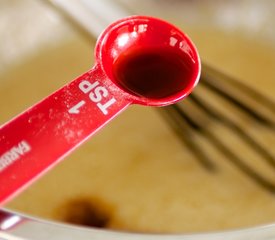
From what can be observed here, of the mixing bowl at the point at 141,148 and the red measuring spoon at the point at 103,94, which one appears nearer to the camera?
the red measuring spoon at the point at 103,94

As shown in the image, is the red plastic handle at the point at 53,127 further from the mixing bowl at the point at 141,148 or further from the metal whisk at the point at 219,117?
the metal whisk at the point at 219,117

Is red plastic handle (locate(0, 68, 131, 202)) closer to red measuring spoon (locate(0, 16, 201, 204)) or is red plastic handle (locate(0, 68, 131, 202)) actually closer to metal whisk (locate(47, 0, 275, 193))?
red measuring spoon (locate(0, 16, 201, 204))

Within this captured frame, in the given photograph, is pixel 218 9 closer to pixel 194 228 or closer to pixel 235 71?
pixel 235 71

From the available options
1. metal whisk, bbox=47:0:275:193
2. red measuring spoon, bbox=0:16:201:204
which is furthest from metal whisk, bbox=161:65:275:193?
red measuring spoon, bbox=0:16:201:204

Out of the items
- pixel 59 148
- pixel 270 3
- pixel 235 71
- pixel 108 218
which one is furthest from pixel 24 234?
pixel 270 3

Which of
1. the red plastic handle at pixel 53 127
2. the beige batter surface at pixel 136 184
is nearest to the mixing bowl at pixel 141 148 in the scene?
the beige batter surface at pixel 136 184

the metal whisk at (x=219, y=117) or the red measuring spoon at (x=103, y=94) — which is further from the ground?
the red measuring spoon at (x=103, y=94)

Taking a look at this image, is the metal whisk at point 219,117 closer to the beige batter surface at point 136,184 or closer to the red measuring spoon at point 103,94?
the beige batter surface at point 136,184
